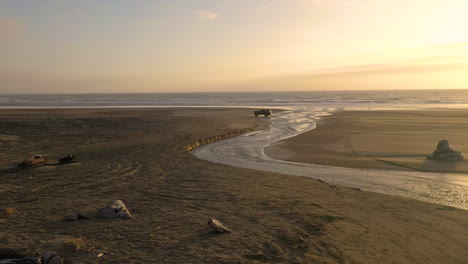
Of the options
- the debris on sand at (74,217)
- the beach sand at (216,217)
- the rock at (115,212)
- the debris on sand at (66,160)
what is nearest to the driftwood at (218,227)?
the beach sand at (216,217)

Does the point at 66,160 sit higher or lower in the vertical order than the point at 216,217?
higher

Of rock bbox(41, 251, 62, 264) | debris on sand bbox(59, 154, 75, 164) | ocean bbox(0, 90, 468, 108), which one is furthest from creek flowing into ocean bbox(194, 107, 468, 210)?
ocean bbox(0, 90, 468, 108)

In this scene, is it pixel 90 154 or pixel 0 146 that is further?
pixel 0 146

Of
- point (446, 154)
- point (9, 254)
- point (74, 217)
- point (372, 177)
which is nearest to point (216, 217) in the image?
point (74, 217)

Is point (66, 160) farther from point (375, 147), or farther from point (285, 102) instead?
point (285, 102)

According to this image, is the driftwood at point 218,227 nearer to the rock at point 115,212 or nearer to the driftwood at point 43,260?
the rock at point 115,212

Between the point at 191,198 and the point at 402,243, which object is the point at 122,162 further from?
the point at 402,243

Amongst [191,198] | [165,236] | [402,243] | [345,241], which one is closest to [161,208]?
[191,198]
